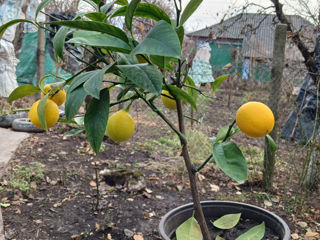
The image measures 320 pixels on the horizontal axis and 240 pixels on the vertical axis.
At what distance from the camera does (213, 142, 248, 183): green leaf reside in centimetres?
73

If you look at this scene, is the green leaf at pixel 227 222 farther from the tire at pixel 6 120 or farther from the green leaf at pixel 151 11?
the tire at pixel 6 120

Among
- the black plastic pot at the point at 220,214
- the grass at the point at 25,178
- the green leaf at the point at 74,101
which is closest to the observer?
the green leaf at the point at 74,101

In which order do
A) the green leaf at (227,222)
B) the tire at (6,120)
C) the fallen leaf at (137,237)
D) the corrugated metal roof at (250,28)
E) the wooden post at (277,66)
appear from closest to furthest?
the green leaf at (227,222)
the fallen leaf at (137,237)
the wooden post at (277,66)
the corrugated metal roof at (250,28)
the tire at (6,120)

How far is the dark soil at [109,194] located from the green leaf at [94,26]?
163cm

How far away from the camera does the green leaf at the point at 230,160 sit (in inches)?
28.9

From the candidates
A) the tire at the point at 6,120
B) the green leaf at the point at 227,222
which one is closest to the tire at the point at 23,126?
the tire at the point at 6,120

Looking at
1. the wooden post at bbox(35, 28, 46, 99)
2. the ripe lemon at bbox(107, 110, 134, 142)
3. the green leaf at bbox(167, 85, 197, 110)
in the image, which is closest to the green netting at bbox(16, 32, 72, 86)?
the wooden post at bbox(35, 28, 46, 99)

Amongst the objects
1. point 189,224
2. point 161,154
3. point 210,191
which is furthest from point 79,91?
point 161,154

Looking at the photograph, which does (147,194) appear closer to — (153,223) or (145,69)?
(153,223)

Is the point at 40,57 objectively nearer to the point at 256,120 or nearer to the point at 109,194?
the point at 109,194

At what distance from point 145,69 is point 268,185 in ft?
8.30

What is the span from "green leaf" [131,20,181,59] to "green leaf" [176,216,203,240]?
2.41 ft

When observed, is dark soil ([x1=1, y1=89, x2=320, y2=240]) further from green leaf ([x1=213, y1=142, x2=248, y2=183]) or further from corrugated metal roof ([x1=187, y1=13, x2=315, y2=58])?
corrugated metal roof ([x1=187, y1=13, x2=315, y2=58])

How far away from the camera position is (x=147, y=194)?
264cm
